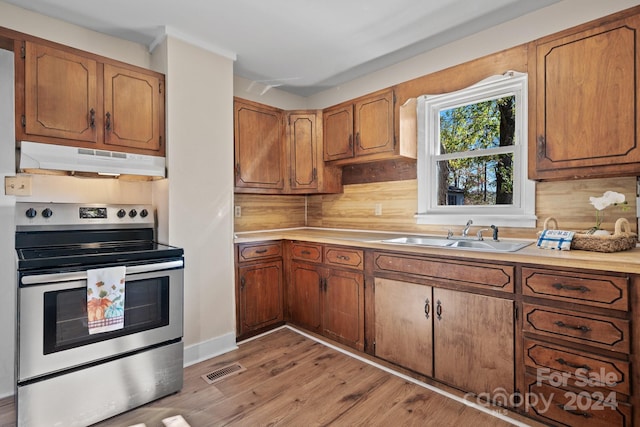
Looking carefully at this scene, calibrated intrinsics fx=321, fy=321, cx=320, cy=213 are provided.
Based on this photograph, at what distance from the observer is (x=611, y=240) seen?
5.63 ft

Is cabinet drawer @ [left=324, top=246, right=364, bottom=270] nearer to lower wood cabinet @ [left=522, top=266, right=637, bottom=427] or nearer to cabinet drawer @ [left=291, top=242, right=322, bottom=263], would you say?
cabinet drawer @ [left=291, top=242, right=322, bottom=263]

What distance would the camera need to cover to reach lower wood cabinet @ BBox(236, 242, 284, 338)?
9.32 feet

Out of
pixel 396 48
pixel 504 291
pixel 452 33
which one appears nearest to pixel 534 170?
pixel 504 291

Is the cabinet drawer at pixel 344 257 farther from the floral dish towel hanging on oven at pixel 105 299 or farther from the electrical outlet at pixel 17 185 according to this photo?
the electrical outlet at pixel 17 185

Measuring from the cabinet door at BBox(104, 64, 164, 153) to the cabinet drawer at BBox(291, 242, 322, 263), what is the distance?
142cm

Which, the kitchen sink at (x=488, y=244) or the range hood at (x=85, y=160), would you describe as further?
the kitchen sink at (x=488, y=244)

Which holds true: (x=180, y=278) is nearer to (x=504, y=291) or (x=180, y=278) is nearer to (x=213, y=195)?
(x=213, y=195)

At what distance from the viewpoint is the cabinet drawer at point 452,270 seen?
180 centimetres

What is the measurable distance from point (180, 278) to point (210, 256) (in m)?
0.50

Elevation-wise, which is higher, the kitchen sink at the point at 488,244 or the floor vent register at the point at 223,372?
the kitchen sink at the point at 488,244

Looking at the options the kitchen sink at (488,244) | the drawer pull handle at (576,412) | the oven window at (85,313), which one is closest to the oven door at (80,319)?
the oven window at (85,313)

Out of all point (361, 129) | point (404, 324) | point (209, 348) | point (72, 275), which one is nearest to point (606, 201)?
point (404, 324)

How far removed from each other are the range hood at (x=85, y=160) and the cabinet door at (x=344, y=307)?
5.23 ft

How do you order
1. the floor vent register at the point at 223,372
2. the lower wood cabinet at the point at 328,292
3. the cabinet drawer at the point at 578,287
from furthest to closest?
the lower wood cabinet at the point at 328,292
the floor vent register at the point at 223,372
the cabinet drawer at the point at 578,287
